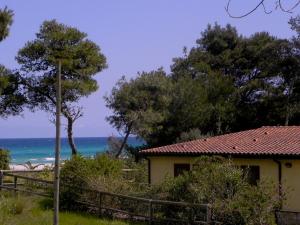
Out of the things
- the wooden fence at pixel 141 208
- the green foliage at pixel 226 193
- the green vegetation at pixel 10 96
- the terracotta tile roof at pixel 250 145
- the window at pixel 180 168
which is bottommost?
the wooden fence at pixel 141 208

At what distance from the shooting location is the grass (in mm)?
14952

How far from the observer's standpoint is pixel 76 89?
37.5 metres

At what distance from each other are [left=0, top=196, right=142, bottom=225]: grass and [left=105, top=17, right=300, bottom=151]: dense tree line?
1871 cm

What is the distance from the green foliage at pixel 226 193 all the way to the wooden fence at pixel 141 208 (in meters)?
0.43

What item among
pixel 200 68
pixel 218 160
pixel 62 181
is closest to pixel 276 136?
pixel 218 160

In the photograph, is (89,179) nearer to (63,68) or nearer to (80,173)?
(80,173)

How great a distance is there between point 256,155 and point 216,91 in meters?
25.6

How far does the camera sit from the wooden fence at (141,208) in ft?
56.7

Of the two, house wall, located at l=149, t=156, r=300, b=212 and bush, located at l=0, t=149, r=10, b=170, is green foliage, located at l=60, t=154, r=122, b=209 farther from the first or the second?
bush, located at l=0, t=149, r=10, b=170

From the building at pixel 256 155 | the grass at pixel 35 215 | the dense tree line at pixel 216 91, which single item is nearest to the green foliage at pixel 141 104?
the dense tree line at pixel 216 91

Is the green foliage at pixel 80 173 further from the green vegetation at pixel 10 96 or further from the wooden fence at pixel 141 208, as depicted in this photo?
the green vegetation at pixel 10 96

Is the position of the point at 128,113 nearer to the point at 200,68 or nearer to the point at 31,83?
the point at 31,83

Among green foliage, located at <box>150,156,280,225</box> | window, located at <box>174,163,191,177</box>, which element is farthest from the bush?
green foliage, located at <box>150,156,280,225</box>

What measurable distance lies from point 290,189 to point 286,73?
1129 inches
